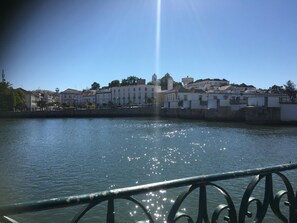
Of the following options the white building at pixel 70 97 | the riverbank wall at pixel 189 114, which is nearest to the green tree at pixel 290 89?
the riverbank wall at pixel 189 114

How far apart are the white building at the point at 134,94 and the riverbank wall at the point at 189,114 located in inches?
1294

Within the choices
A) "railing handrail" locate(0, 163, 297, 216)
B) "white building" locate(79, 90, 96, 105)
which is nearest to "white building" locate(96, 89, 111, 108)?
"white building" locate(79, 90, 96, 105)

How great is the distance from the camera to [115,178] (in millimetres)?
14289

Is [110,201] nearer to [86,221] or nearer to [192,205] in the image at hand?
[86,221]

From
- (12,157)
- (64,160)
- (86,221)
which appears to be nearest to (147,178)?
(86,221)

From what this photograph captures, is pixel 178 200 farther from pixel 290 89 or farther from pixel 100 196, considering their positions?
pixel 290 89

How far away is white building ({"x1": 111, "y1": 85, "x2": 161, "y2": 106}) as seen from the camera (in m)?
128

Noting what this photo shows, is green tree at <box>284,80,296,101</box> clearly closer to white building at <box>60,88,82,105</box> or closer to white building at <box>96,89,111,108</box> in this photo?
white building at <box>96,89,111,108</box>

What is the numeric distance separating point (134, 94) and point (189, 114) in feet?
187

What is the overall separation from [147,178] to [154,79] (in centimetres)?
13264

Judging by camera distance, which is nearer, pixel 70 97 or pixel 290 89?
pixel 290 89

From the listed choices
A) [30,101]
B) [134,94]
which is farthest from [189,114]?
[30,101]

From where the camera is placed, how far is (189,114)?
7669 cm

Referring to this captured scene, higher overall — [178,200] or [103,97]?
[103,97]
